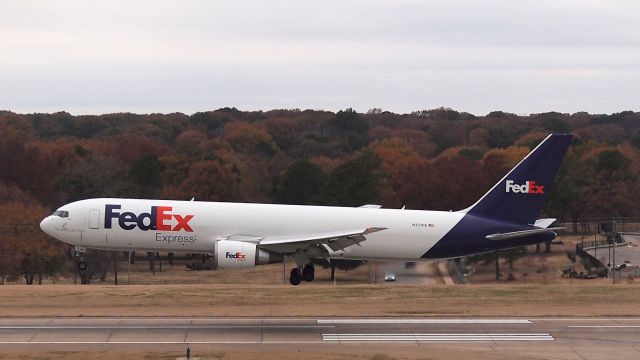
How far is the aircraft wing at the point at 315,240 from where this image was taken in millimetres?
50344

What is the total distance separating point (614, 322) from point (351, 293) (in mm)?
13274

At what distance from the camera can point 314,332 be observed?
42.8 meters

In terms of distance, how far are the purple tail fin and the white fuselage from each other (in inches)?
117

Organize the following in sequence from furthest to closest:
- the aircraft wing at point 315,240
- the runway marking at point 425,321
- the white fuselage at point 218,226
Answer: the white fuselage at point 218,226 → the aircraft wing at point 315,240 → the runway marking at point 425,321

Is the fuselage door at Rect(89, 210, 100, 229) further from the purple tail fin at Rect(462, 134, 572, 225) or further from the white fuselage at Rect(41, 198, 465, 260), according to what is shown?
the purple tail fin at Rect(462, 134, 572, 225)

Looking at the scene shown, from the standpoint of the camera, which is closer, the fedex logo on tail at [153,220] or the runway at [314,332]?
the runway at [314,332]

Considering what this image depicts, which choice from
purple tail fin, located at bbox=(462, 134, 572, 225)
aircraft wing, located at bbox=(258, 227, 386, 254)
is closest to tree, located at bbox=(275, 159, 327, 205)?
purple tail fin, located at bbox=(462, 134, 572, 225)

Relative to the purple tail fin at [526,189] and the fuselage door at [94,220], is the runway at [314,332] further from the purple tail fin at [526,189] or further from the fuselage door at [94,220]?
the purple tail fin at [526,189]

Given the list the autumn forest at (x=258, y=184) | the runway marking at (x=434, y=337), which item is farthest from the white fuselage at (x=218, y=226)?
the autumn forest at (x=258, y=184)

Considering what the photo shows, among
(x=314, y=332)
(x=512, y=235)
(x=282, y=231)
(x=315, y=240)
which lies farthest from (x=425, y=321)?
(x=512, y=235)

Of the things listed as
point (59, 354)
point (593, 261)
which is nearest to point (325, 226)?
point (59, 354)

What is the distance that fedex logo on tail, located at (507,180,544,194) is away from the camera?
55.0 meters

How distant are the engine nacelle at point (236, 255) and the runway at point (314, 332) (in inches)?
179

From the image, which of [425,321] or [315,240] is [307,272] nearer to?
[315,240]
